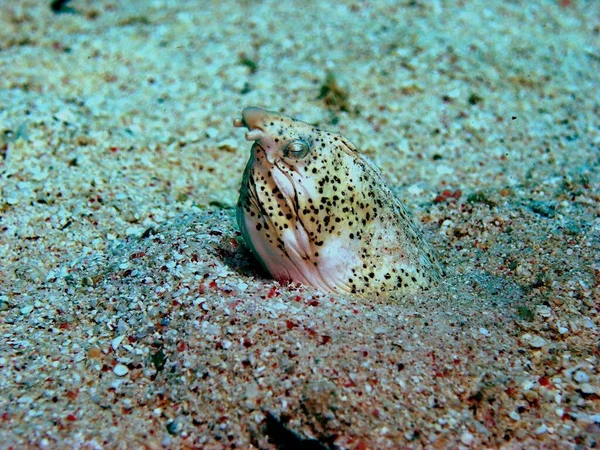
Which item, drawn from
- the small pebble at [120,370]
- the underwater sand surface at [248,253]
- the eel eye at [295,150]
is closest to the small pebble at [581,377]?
the underwater sand surface at [248,253]

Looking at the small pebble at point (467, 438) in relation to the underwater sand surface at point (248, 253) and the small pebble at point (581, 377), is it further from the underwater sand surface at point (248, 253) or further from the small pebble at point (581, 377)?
the small pebble at point (581, 377)

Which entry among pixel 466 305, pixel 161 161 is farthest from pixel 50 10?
pixel 466 305

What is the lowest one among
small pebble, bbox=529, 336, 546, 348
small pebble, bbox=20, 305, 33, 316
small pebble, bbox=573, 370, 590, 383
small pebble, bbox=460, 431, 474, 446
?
small pebble, bbox=20, 305, 33, 316

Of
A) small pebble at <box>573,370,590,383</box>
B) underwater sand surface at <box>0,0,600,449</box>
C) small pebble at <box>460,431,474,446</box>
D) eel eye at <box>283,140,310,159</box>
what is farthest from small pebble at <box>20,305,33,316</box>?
small pebble at <box>573,370,590,383</box>

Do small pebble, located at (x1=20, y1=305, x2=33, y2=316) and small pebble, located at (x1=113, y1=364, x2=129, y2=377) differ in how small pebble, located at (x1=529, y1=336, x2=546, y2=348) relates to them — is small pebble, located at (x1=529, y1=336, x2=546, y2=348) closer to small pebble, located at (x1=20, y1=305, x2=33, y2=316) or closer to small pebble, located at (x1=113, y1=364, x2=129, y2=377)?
small pebble, located at (x1=113, y1=364, x2=129, y2=377)

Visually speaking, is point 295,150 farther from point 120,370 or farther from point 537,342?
point 537,342

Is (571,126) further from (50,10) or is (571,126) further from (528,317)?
(50,10)

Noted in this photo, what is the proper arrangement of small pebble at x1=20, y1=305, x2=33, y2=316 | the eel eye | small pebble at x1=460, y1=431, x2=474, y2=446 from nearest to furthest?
small pebble at x1=460, y1=431, x2=474, y2=446, the eel eye, small pebble at x1=20, y1=305, x2=33, y2=316
